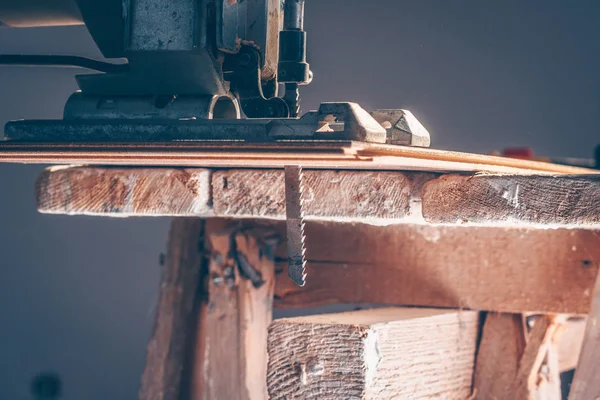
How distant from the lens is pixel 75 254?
4016mm

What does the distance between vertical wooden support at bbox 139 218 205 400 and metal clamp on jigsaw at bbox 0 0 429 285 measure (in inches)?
26.5

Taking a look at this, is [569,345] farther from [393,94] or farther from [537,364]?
[393,94]

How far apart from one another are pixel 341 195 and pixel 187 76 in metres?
0.33

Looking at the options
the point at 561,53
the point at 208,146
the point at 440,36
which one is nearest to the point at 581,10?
the point at 561,53

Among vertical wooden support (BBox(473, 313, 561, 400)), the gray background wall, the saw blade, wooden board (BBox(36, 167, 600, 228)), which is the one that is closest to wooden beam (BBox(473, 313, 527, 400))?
vertical wooden support (BBox(473, 313, 561, 400))

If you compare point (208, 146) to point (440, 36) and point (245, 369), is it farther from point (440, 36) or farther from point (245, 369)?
point (440, 36)

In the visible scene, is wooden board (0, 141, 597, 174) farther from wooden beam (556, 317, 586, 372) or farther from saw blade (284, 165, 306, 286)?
wooden beam (556, 317, 586, 372)

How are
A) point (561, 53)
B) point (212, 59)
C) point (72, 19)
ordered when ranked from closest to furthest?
point (212, 59), point (72, 19), point (561, 53)

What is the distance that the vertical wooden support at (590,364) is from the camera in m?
1.42

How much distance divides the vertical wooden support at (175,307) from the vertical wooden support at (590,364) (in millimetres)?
983

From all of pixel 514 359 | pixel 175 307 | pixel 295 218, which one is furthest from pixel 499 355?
pixel 175 307

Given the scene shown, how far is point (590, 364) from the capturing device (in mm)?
1430

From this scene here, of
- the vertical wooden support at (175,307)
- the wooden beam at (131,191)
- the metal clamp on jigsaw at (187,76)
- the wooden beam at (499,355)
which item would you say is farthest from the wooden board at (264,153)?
the vertical wooden support at (175,307)

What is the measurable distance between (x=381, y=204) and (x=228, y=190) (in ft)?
0.95
